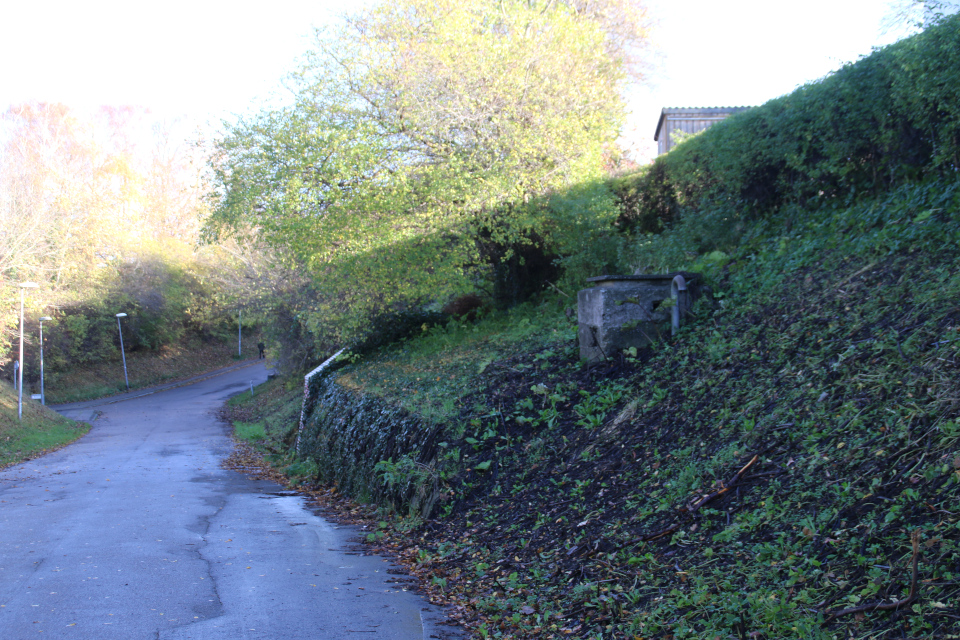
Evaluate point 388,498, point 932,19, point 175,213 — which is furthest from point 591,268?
point 175,213

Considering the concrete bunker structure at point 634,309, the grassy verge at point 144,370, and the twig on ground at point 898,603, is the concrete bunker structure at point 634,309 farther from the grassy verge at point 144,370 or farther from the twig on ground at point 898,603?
the grassy verge at point 144,370

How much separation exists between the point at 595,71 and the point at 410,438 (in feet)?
40.9

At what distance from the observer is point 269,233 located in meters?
17.1

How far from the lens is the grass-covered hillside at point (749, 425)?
403cm

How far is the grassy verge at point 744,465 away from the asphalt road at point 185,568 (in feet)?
2.45

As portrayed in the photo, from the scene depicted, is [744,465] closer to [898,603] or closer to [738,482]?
[738,482]

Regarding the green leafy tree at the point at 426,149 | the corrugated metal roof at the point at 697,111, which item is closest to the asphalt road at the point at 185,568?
the green leafy tree at the point at 426,149

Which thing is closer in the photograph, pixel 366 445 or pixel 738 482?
pixel 738 482

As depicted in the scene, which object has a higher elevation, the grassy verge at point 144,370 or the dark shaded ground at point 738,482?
the dark shaded ground at point 738,482

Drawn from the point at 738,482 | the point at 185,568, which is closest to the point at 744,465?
the point at 738,482

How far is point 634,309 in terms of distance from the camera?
9.27 metres

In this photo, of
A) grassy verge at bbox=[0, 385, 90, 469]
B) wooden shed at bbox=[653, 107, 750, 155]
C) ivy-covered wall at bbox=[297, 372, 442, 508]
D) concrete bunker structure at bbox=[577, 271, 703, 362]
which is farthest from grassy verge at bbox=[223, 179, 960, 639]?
wooden shed at bbox=[653, 107, 750, 155]

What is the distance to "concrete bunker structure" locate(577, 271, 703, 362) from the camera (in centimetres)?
921

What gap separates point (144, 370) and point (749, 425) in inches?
1901
